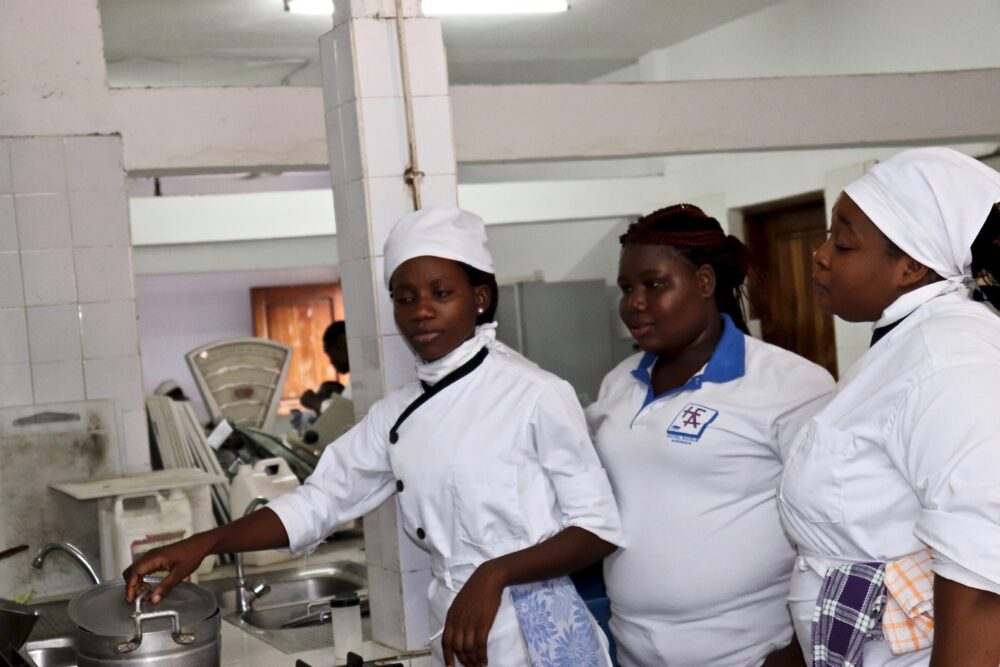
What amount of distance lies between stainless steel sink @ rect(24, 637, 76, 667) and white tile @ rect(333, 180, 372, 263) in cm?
108

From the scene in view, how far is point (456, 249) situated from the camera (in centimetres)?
194

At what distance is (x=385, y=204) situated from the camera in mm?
2391

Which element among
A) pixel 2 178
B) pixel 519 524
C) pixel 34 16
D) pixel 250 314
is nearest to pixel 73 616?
pixel 519 524

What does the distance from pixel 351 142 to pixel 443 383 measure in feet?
2.22

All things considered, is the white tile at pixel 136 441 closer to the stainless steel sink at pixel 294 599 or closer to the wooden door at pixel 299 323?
the stainless steel sink at pixel 294 599

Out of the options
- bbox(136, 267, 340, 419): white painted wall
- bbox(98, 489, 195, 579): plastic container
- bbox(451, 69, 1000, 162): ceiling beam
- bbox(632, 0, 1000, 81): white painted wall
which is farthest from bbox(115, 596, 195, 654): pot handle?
bbox(136, 267, 340, 419): white painted wall

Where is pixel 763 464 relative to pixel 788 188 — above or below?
below

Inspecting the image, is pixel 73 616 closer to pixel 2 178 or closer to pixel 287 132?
pixel 2 178

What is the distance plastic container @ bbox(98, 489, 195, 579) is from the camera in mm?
3074

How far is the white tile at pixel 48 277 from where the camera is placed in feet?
11.3

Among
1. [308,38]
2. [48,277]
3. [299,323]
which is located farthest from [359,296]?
[299,323]

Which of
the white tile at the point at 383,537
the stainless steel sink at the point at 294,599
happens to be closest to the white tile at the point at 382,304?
the white tile at the point at 383,537

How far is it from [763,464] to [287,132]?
256cm


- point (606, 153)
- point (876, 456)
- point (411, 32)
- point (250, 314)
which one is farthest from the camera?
point (250, 314)
